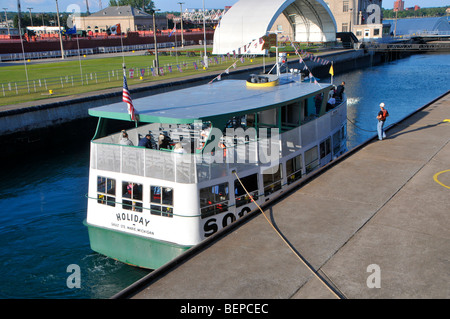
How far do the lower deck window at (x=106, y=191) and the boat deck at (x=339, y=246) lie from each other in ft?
17.9

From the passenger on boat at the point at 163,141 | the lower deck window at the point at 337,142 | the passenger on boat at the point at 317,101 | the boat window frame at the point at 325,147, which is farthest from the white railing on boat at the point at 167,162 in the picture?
the passenger on boat at the point at 317,101

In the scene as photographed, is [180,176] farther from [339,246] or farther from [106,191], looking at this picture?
[339,246]

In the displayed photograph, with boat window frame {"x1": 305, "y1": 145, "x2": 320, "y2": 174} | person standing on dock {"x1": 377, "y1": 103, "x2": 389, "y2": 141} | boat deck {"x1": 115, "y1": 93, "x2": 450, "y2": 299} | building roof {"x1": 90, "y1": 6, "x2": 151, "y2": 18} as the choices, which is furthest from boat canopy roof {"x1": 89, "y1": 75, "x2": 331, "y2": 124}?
Answer: building roof {"x1": 90, "y1": 6, "x2": 151, "y2": 18}

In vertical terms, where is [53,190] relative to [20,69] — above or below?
below

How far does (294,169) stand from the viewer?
741 inches

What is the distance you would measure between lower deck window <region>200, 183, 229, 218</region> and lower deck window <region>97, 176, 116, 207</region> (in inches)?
134

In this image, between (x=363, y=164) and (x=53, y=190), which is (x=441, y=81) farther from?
(x=53, y=190)

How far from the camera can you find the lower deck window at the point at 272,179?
1700 cm

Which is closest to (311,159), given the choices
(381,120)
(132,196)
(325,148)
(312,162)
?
(312,162)

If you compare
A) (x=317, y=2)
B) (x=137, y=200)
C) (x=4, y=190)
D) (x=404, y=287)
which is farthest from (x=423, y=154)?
(x=317, y=2)

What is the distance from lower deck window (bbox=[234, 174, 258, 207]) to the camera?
1578cm

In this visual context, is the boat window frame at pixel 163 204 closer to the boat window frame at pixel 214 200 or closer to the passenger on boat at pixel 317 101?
the boat window frame at pixel 214 200

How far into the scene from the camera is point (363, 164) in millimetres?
18312

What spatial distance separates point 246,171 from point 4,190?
16761 mm
